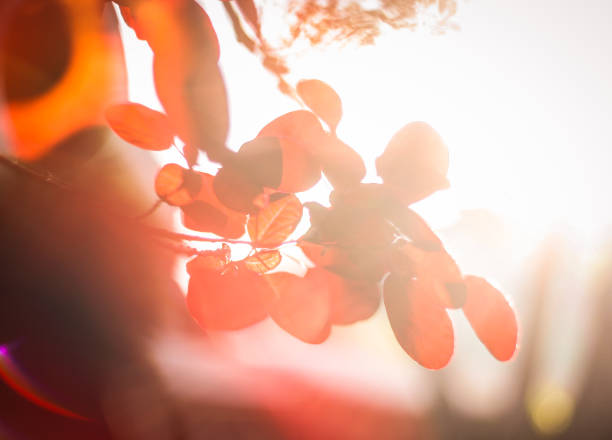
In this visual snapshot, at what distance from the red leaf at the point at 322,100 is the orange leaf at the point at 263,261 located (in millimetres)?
173

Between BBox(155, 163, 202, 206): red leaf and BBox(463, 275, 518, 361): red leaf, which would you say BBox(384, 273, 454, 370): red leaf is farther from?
BBox(155, 163, 202, 206): red leaf

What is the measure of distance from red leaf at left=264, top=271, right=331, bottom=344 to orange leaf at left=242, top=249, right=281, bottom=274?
2cm

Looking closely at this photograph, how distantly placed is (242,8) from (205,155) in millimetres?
213

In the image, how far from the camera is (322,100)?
34 cm

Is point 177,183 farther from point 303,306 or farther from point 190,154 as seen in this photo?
point 303,306

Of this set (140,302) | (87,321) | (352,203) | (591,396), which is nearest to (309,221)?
(352,203)

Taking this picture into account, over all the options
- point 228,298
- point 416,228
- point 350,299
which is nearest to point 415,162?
point 416,228

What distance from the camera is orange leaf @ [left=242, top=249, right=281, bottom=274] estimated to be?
16.3 inches

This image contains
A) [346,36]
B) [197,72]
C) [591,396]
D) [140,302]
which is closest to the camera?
[197,72]

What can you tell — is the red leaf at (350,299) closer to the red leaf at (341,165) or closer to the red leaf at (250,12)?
the red leaf at (341,165)

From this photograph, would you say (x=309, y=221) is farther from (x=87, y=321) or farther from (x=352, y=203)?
(x=87, y=321)

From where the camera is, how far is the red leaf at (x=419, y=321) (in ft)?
1.11

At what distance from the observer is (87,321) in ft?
2.90

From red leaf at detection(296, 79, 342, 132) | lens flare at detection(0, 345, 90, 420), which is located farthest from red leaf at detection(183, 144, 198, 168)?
lens flare at detection(0, 345, 90, 420)
